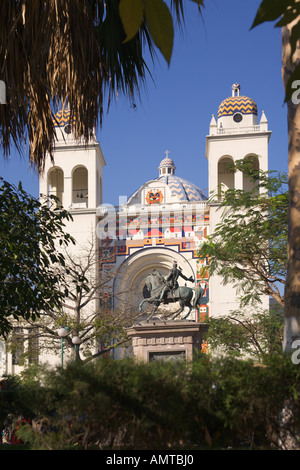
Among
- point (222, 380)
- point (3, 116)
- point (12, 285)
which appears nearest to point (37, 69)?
point (3, 116)

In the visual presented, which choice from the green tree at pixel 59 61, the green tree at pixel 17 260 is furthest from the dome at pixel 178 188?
the green tree at pixel 59 61

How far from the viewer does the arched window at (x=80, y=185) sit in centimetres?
3042

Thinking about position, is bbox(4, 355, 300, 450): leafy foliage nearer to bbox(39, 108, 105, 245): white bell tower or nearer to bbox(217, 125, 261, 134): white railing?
bbox(39, 108, 105, 245): white bell tower

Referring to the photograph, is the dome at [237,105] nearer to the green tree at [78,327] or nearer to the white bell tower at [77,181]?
the white bell tower at [77,181]

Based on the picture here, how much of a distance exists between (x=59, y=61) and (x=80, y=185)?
86.2ft

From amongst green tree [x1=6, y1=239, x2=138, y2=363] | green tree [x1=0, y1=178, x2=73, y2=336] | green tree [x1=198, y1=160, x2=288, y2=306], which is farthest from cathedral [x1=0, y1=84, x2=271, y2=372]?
green tree [x1=0, y1=178, x2=73, y2=336]

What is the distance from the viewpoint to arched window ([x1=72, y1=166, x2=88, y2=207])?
30422mm

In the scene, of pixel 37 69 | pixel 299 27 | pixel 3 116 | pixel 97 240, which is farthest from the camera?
pixel 97 240

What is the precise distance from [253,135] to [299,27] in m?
28.2

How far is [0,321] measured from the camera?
8836 mm

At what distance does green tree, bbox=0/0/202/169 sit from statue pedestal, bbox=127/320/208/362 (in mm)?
8880

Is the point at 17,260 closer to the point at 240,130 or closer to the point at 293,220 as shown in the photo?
the point at 293,220
